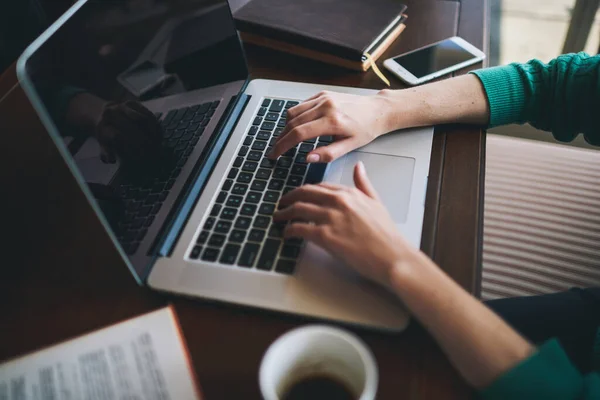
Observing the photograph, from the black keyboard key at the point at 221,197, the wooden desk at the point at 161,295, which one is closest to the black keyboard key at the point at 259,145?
the black keyboard key at the point at 221,197

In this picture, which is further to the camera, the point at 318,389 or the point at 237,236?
the point at 237,236

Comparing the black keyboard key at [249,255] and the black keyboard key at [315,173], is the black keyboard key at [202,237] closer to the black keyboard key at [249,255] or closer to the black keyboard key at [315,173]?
the black keyboard key at [249,255]

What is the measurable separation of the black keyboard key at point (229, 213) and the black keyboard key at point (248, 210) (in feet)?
0.03

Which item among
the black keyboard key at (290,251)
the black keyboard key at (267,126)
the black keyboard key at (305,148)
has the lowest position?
the black keyboard key at (290,251)

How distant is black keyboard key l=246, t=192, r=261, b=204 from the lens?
63 cm

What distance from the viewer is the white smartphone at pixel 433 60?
0.80 m

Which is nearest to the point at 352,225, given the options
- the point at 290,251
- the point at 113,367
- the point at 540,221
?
the point at 290,251

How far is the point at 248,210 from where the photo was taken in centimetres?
62

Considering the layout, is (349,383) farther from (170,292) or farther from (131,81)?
(131,81)

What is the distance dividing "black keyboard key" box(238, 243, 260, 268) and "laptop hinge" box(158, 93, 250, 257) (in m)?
0.09

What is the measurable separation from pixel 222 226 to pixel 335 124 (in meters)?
0.22

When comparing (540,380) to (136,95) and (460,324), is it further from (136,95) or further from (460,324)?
(136,95)

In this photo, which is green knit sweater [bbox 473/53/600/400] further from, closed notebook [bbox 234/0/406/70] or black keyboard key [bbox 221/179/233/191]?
black keyboard key [bbox 221/179/233/191]

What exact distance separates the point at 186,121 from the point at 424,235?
0.36 metres
